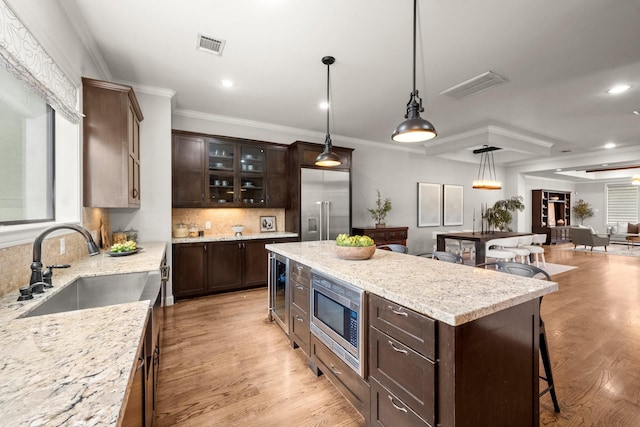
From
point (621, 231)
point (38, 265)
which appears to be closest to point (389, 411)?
point (38, 265)

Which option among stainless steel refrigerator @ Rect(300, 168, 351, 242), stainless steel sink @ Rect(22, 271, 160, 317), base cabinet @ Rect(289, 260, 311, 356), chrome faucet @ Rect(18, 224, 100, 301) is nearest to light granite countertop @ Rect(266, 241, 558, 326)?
base cabinet @ Rect(289, 260, 311, 356)

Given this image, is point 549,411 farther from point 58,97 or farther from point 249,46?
point 58,97

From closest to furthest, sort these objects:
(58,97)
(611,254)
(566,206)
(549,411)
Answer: (549,411), (58,97), (611,254), (566,206)

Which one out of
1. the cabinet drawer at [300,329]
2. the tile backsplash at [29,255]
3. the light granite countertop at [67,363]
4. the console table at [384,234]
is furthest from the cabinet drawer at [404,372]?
the console table at [384,234]

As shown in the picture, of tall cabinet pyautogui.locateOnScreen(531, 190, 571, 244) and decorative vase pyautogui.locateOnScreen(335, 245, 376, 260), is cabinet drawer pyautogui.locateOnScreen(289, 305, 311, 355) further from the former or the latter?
tall cabinet pyautogui.locateOnScreen(531, 190, 571, 244)

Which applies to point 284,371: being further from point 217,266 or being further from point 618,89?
point 618,89

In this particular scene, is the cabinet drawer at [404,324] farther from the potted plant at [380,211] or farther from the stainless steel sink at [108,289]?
the potted plant at [380,211]

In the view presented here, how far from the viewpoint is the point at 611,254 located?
8242 millimetres

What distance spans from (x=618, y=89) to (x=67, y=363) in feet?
18.8

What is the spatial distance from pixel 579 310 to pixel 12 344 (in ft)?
17.2

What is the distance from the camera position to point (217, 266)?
4242 millimetres

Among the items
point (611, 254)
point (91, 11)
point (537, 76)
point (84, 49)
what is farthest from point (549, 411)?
point (611, 254)

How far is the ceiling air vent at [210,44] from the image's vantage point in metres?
2.67

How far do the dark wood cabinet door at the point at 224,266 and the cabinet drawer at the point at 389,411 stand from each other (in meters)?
3.22
